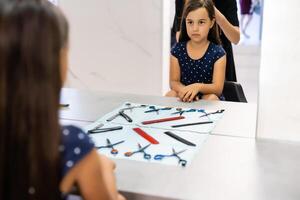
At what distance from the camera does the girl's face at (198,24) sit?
1.42m

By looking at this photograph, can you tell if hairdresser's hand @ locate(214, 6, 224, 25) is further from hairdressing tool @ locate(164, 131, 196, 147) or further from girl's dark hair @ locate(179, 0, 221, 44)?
hairdressing tool @ locate(164, 131, 196, 147)

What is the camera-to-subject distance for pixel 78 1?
6.57ft

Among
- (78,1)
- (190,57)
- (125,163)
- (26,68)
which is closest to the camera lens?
(26,68)

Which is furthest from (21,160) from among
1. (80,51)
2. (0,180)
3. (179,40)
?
(80,51)

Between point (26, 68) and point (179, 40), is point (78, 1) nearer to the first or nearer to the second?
point (179, 40)

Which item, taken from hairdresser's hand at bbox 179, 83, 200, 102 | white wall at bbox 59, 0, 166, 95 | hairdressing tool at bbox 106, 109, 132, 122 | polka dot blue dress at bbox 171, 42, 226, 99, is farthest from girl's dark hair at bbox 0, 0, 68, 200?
→ white wall at bbox 59, 0, 166, 95

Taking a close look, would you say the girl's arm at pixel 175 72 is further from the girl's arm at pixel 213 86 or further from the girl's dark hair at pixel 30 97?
the girl's dark hair at pixel 30 97

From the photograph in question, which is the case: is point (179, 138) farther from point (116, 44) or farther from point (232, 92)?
point (116, 44)

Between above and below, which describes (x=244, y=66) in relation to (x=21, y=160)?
below

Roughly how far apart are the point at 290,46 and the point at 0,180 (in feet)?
2.23

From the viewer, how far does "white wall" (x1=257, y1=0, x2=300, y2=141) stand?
3.08 feet

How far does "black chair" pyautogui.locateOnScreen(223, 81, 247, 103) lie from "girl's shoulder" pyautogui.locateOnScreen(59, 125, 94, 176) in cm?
98

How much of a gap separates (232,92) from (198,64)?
0.52 feet

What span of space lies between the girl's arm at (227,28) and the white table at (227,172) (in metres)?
0.58
